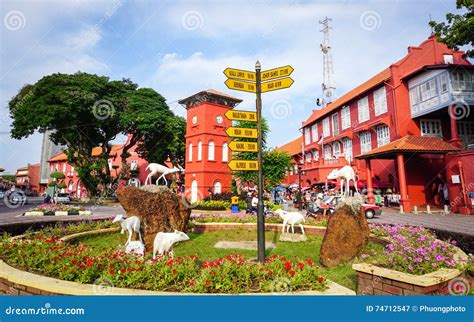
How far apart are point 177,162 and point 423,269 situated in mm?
37201

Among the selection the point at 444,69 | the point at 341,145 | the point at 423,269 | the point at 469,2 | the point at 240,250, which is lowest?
the point at 240,250

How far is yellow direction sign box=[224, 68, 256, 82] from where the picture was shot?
6012 mm

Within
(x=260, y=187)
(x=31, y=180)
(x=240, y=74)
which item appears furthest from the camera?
(x=31, y=180)

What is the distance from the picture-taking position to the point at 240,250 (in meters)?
8.20

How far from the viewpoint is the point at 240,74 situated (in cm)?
616

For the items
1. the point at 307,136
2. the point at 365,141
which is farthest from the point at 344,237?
the point at 307,136

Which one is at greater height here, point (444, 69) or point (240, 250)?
point (444, 69)

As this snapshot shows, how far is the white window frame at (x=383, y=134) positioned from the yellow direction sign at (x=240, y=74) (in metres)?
23.4

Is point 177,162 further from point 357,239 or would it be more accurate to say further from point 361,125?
point 357,239

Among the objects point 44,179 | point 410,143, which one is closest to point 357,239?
point 410,143

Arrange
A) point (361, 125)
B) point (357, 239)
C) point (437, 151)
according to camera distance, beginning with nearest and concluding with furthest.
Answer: point (357, 239) → point (437, 151) → point (361, 125)

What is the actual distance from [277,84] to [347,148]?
28464mm

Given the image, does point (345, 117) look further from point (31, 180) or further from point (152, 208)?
point (31, 180)

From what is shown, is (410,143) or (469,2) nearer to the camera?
(469,2)
